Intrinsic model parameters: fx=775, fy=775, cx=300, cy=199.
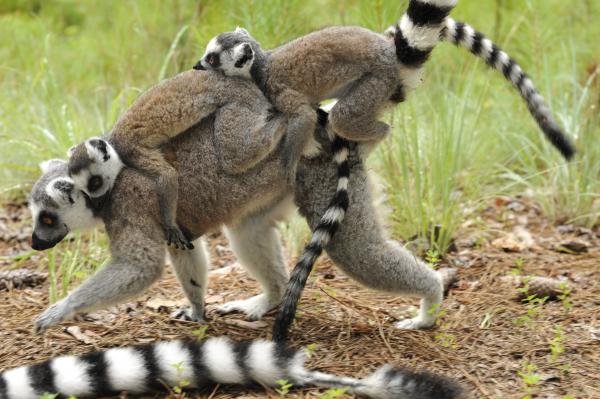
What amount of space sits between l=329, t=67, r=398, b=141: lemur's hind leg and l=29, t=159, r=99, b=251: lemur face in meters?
1.85

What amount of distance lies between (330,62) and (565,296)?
2557mm

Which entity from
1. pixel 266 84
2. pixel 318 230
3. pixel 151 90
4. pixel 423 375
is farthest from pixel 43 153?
pixel 423 375

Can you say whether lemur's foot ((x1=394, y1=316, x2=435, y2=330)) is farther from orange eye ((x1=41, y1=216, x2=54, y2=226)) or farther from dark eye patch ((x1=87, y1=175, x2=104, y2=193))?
orange eye ((x1=41, y1=216, x2=54, y2=226))

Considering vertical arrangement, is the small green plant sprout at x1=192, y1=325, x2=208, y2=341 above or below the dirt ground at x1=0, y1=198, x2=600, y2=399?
above

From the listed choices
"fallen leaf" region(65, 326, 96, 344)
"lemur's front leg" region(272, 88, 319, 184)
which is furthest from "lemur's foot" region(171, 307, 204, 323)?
"lemur's front leg" region(272, 88, 319, 184)

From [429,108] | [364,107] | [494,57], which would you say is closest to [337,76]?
[364,107]

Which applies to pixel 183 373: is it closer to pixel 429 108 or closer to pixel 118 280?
pixel 118 280

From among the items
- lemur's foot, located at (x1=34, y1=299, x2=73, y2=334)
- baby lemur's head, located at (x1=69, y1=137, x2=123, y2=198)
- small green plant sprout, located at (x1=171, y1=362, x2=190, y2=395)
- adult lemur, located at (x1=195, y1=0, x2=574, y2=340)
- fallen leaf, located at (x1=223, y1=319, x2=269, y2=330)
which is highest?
adult lemur, located at (x1=195, y1=0, x2=574, y2=340)

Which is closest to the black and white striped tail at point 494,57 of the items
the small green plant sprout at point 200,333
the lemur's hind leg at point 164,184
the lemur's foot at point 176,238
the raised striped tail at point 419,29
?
the raised striped tail at point 419,29

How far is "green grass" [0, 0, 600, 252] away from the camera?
750cm

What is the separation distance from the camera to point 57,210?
5.38 metres

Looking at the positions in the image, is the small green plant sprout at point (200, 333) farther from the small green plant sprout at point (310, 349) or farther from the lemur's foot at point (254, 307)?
the small green plant sprout at point (310, 349)

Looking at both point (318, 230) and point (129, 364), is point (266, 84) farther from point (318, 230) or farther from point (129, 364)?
point (129, 364)

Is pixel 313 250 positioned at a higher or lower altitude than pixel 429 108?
lower
